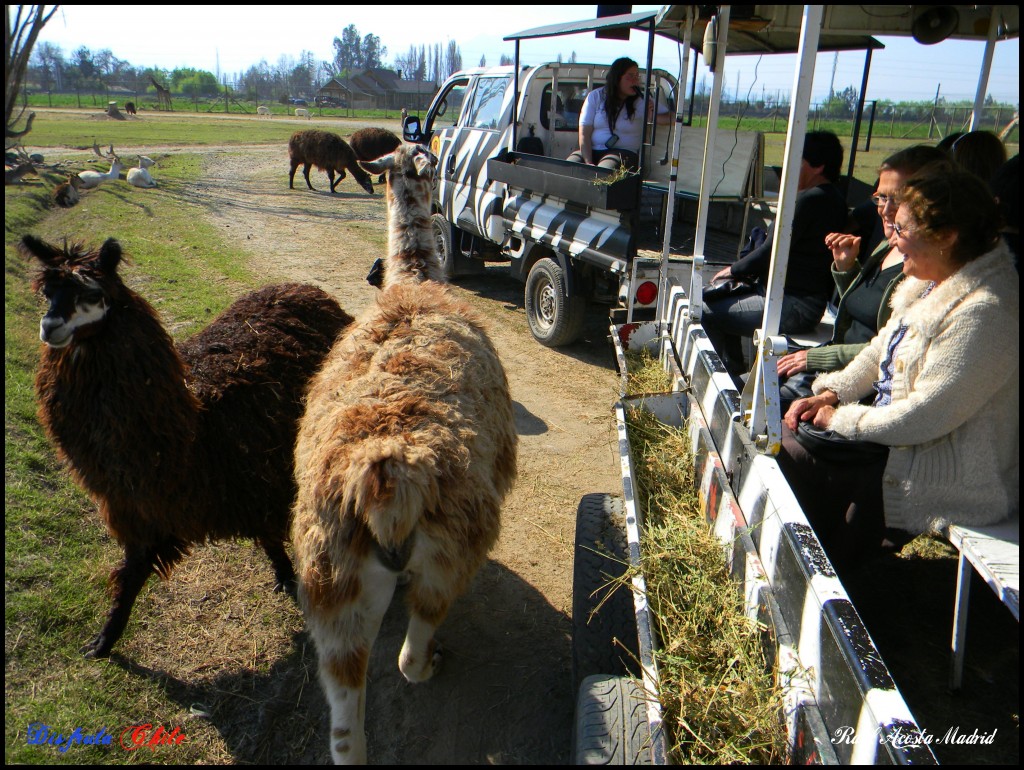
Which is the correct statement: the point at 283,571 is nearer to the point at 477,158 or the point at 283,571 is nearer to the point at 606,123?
the point at 606,123

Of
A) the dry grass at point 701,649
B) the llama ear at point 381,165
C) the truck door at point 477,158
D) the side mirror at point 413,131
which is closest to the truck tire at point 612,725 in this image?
the dry grass at point 701,649

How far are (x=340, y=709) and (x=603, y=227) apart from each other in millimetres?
4654

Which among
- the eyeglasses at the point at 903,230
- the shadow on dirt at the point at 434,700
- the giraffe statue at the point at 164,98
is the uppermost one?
the giraffe statue at the point at 164,98

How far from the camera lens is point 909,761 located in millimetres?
1375

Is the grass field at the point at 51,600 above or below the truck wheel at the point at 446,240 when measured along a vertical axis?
below

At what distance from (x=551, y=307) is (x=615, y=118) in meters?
2.04

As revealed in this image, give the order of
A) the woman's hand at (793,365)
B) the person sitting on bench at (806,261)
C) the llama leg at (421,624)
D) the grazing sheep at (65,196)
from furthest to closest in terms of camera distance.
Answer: the grazing sheep at (65,196), the person sitting on bench at (806,261), the woman's hand at (793,365), the llama leg at (421,624)

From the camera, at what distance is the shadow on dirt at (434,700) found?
2857mm

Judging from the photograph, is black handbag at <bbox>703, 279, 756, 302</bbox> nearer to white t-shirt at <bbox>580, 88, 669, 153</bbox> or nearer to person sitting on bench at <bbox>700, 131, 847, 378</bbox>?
person sitting on bench at <bbox>700, 131, 847, 378</bbox>

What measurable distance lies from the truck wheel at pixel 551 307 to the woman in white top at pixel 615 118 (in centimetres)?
120

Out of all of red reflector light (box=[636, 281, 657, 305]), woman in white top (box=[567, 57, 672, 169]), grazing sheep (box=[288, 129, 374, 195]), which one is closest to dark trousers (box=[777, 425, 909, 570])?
red reflector light (box=[636, 281, 657, 305])

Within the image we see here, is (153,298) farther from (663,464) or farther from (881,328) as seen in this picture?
(881,328)

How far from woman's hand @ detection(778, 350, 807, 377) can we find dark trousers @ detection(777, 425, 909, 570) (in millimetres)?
588

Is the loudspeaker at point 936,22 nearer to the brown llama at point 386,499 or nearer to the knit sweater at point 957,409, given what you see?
the knit sweater at point 957,409
